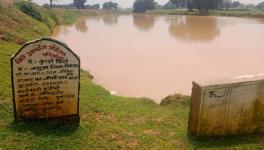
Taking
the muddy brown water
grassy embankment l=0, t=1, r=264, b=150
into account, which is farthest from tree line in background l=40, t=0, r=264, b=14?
grassy embankment l=0, t=1, r=264, b=150

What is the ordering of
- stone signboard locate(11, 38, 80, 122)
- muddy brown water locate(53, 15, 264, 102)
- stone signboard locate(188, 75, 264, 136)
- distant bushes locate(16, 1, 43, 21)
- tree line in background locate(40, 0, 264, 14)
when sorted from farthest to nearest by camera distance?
tree line in background locate(40, 0, 264, 14) → distant bushes locate(16, 1, 43, 21) → muddy brown water locate(53, 15, 264, 102) → stone signboard locate(188, 75, 264, 136) → stone signboard locate(11, 38, 80, 122)

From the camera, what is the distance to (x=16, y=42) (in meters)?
12.3

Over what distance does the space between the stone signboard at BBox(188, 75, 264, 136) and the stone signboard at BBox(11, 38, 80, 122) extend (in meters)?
1.97

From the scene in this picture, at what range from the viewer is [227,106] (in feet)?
17.6

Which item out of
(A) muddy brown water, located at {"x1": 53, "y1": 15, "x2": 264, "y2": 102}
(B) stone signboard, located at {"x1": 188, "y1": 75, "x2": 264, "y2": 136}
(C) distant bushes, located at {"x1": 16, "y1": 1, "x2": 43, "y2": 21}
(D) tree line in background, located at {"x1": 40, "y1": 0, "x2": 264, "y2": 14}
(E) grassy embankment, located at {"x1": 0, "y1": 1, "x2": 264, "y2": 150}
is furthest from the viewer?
(D) tree line in background, located at {"x1": 40, "y1": 0, "x2": 264, "y2": 14}

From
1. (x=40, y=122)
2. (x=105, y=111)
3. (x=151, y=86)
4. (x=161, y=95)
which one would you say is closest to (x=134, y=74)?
(x=151, y=86)

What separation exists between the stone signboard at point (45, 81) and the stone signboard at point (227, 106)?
1972mm

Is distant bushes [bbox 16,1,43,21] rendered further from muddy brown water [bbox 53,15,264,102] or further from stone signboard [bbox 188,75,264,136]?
stone signboard [bbox 188,75,264,136]

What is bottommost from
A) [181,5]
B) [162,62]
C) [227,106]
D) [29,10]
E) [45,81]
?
[162,62]

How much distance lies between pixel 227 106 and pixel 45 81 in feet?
9.64

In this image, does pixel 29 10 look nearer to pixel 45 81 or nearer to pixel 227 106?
pixel 45 81

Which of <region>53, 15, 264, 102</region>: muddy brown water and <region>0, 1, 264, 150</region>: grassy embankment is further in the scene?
<region>53, 15, 264, 102</region>: muddy brown water

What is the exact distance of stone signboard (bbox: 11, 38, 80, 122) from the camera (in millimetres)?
5051

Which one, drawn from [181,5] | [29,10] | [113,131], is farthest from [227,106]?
[181,5]
